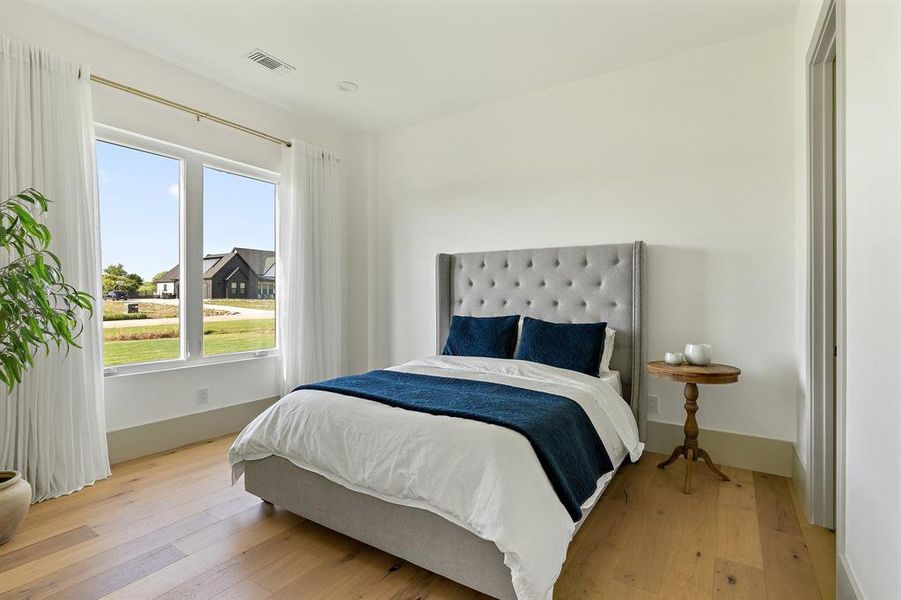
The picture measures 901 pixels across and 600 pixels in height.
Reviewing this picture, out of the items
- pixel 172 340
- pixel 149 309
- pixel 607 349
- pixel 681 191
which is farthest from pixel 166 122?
pixel 681 191

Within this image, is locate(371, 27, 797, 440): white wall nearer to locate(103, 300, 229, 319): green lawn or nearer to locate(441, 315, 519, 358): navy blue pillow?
locate(441, 315, 519, 358): navy blue pillow

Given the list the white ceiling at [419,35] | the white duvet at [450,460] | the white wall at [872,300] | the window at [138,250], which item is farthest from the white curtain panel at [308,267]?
the white wall at [872,300]

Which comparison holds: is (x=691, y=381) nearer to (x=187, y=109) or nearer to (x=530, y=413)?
(x=530, y=413)

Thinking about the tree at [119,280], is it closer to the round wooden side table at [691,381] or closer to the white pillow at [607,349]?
the white pillow at [607,349]

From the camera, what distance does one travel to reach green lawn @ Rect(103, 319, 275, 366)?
3051mm

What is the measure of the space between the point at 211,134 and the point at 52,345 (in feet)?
6.08

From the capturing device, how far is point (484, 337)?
11.1ft

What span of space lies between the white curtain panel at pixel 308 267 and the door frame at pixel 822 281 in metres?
3.53

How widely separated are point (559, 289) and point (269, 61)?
2645 millimetres

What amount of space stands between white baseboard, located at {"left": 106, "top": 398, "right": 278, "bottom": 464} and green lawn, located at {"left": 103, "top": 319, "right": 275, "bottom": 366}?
468 millimetres

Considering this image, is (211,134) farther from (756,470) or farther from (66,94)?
(756,470)

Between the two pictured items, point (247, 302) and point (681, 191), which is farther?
point (247, 302)

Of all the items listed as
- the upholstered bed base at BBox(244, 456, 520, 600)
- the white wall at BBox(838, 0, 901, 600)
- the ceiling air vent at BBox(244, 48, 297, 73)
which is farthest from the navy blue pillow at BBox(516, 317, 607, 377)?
the ceiling air vent at BBox(244, 48, 297, 73)

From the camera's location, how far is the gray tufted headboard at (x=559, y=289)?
123 inches
